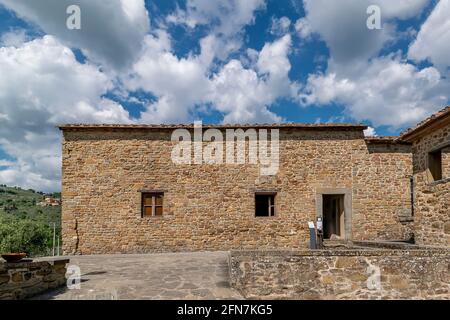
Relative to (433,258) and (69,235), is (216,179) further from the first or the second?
(433,258)

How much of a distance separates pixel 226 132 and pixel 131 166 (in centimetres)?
387

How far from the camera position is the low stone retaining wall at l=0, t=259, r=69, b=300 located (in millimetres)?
4552

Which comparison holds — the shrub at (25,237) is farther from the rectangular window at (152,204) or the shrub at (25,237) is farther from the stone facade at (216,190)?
the rectangular window at (152,204)

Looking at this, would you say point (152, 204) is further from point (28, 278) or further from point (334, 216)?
point (334, 216)

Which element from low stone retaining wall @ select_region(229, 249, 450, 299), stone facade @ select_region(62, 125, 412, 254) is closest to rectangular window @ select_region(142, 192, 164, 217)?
stone facade @ select_region(62, 125, 412, 254)

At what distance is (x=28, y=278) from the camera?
16.1 feet

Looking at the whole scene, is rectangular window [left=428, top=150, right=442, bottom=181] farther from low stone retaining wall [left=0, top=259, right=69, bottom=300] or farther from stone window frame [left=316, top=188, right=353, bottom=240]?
low stone retaining wall [left=0, top=259, right=69, bottom=300]

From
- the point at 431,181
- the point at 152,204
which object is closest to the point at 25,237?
the point at 152,204

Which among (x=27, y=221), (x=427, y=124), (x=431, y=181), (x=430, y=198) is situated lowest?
(x=27, y=221)

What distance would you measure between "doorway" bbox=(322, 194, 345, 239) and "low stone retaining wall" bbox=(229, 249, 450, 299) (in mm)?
6215

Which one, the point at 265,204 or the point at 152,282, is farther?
the point at 265,204

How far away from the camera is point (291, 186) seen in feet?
37.7

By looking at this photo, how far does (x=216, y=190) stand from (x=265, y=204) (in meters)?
2.04
